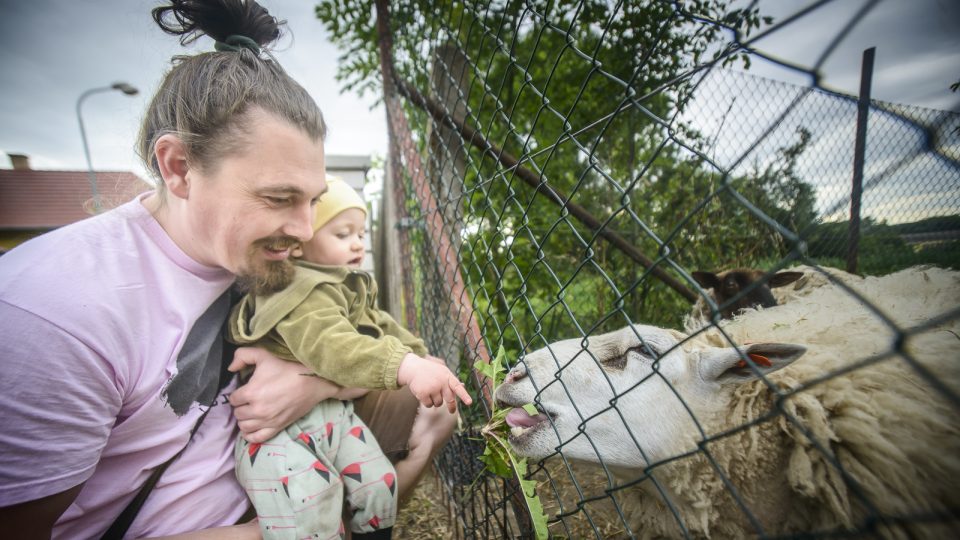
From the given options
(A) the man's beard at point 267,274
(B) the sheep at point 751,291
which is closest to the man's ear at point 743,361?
(B) the sheep at point 751,291

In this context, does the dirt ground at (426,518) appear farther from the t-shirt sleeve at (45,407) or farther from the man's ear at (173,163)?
the man's ear at (173,163)

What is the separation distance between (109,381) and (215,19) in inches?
55.9

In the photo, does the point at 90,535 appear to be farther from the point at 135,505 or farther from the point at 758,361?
the point at 758,361

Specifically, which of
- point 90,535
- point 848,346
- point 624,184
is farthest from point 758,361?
point 624,184

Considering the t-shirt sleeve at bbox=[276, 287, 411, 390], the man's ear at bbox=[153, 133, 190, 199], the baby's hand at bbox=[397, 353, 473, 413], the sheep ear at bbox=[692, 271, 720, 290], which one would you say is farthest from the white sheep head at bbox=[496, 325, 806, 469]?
the sheep ear at bbox=[692, 271, 720, 290]

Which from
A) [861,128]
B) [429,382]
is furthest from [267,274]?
[861,128]

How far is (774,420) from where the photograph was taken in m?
1.52

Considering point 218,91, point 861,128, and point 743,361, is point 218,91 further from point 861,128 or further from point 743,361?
point 743,361

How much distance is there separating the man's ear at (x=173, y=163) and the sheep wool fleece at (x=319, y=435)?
0.48 meters

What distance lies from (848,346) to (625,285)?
2.81 meters

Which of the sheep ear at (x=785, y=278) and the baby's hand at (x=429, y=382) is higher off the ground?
the sheep ear at (x=785, y=278)

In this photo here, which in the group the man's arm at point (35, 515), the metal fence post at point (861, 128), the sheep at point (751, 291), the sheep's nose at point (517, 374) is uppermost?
the sheep at point (751, 291)

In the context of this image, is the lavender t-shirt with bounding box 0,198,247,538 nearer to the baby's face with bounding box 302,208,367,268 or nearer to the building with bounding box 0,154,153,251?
the baby's face with bounding box 302,208,367,268

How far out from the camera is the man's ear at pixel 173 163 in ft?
4.71
